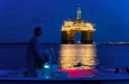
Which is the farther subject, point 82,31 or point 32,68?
point 82,31

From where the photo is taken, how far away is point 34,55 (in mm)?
11828

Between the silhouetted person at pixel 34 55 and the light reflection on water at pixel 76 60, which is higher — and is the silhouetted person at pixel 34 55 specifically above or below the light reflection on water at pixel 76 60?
above

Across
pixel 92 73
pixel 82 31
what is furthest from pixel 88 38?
pixel 92 73

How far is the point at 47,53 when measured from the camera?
12.3 m

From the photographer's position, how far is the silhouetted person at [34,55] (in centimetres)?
1170

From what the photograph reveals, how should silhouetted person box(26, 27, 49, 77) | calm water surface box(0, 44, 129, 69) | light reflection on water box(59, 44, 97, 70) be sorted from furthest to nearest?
calm water surface box(0, 44, 129, 69) < light reflection on water box(59, 44, 97, 70) < silhouetted person box(26, 27, 49, 77)

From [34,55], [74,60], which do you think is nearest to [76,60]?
[74,60]

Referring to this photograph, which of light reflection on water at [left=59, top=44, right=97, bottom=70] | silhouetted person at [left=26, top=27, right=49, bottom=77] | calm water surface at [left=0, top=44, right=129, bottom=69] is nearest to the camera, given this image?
silhouetted person at [left=26, top=27, right=49, bottom=77]

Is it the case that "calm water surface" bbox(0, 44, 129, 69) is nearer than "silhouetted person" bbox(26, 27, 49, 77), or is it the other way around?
"silhouetted person" bbox(26, 27, 49, 77)

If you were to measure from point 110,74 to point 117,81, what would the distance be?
1168 mm

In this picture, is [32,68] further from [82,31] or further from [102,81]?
[82,31]

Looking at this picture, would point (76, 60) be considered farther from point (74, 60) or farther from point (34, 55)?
point (34, 55)

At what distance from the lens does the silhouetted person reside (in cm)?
1170

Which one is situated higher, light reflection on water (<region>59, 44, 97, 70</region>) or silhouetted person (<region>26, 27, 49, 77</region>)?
silhouetted person (<region>26, 27, 49, 77</region>)
